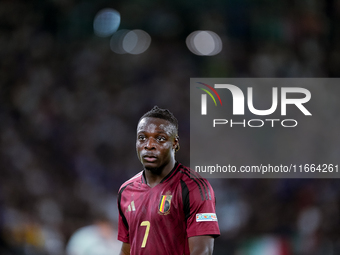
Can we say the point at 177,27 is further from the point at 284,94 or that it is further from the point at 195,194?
the point at 195,194

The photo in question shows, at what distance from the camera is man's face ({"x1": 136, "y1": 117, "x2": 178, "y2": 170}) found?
2438mm

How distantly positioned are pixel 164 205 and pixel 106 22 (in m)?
7.07

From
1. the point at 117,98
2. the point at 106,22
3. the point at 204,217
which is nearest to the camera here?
the point at 204,217

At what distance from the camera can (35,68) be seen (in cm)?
835

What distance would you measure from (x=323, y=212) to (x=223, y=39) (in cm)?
405

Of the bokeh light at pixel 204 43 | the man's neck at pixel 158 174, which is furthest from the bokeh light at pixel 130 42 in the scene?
the man's neck at pixel 158 174

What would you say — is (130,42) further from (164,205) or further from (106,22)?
(164,205)

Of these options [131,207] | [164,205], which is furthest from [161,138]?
[131,207]

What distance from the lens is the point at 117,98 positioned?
8.05 metres

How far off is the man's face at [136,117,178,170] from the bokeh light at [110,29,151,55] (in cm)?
620

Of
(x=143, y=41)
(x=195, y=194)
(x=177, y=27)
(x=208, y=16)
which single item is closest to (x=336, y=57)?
(x=208, y=16)

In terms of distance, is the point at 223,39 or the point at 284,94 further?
the point at 223,39

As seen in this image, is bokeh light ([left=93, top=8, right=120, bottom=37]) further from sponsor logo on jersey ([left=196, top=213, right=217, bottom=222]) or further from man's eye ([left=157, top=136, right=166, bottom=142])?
sponsor logo on jersey ([left=196, top=213, right=217, bottom=222])

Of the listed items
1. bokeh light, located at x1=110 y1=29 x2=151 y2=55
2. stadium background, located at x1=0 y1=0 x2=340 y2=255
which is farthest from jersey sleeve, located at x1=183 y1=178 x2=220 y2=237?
bokeh light, located at x1=110 y1=29 x2=151 y2=55
